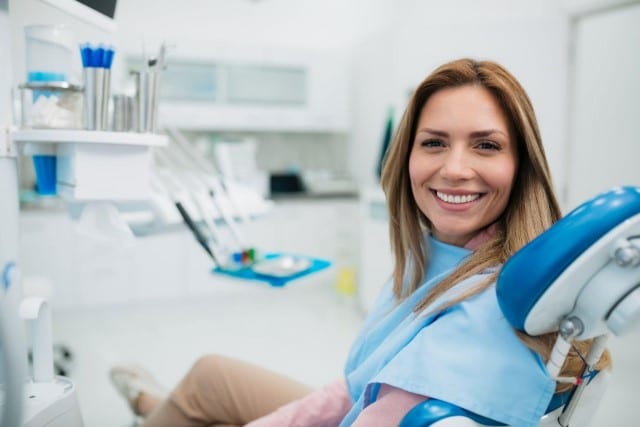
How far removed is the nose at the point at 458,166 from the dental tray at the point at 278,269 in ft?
1.66

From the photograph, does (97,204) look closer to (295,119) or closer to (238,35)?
(295,119)

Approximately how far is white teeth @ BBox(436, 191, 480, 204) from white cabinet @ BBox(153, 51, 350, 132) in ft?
9.73

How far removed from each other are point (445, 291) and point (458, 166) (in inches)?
9.3

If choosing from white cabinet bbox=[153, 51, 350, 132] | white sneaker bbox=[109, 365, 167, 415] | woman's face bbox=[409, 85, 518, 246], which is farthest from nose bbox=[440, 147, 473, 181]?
white cabinet bbox=[153, 51, 350, 132]

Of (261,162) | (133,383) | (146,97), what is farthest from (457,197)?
(261,162)

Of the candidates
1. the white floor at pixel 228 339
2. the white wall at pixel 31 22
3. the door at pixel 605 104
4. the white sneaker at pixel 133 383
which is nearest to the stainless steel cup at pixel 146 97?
the white wall at pixel 31 22

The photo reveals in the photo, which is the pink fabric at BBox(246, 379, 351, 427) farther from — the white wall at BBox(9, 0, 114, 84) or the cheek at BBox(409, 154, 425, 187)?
the white wall at BBox(9, 0, 114, 84)

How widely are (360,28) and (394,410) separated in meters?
4.29

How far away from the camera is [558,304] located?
0.64m

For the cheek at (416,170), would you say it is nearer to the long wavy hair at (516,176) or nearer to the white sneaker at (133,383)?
the long wavy hair at (516,176)

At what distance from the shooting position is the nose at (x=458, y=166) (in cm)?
95

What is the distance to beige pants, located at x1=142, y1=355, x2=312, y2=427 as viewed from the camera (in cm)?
130

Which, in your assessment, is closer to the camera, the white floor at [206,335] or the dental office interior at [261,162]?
the dental office interior at [261,162]

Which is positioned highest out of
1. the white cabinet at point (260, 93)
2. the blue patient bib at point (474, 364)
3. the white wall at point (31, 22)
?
the white cabinet at point (260, 93)
